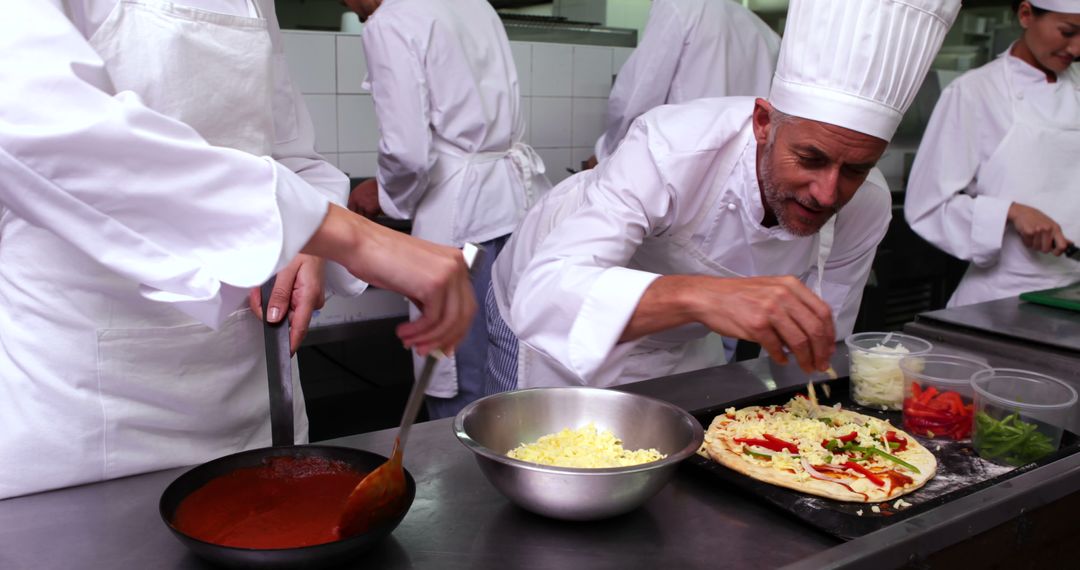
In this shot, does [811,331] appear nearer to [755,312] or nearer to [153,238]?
[755,312]

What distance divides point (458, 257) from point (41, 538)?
60 centimetres

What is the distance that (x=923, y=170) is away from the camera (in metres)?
3.06

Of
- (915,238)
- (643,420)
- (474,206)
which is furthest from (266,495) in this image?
(915,238)

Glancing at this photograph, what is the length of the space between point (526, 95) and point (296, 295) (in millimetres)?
3303

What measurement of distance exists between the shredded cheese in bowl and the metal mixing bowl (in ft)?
0.11

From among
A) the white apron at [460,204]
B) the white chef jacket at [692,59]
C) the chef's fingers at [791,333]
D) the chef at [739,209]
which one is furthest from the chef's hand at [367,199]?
the chef's fingers at [791,333]

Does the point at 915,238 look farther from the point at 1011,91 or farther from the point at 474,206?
the point at 474,206

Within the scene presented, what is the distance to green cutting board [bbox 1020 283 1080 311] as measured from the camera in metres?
2.29

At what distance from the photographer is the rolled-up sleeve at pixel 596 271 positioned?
1536mm

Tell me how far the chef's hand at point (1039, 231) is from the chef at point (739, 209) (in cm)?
103

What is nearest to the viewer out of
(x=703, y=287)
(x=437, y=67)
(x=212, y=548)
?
(x=212, y=548)

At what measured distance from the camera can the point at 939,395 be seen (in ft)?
5.11

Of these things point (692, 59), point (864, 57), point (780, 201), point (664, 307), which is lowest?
point (664, 307)

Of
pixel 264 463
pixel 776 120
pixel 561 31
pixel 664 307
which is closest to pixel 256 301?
pixel 264 463
